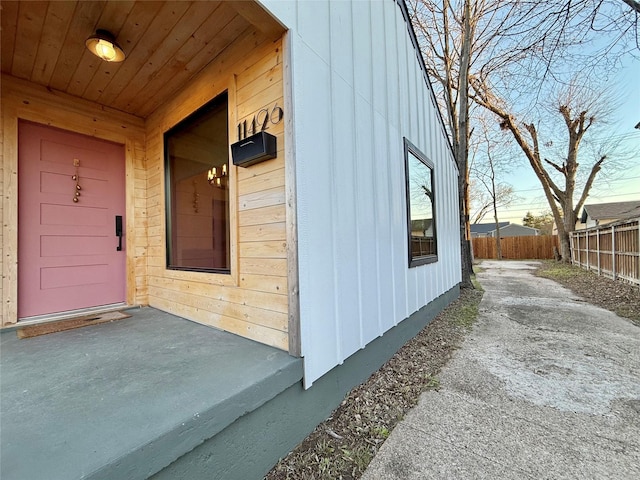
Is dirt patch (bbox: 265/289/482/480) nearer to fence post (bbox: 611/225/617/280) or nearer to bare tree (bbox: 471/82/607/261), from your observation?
fence post (bbox: 611/225/617/280)

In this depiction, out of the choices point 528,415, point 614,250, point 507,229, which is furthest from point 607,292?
point 507,229

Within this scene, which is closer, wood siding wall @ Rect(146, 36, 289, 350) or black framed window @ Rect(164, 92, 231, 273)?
wood siding wall @ Rect(146, 36, 289, 350)

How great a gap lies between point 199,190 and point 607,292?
8.09 m

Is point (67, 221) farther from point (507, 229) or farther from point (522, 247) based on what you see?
point (507, 229)

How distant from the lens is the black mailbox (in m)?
1.73

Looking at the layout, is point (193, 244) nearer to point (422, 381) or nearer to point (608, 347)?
point (422, 381)

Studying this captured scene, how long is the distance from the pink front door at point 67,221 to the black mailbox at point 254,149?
1890 mm

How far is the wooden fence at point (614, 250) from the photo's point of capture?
605 centimetres

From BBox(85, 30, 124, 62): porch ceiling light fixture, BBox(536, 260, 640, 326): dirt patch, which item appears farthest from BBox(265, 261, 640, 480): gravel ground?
BBox(85, 30, 124, 62): porch ceiling light fixture

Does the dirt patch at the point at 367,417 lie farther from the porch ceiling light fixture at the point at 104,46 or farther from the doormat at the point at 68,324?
the porch ceiling light fixture at the point at 104,46

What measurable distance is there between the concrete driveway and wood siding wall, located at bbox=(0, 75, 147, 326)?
2.97 metres

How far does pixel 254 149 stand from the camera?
Result: 1780 millimetres

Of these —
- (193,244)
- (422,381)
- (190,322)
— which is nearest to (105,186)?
(193,244)

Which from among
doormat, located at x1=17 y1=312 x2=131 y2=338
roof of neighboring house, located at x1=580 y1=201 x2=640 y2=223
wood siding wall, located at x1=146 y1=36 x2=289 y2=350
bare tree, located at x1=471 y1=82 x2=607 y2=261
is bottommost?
doormat, located at x1=17 y1=312 x2=131 y2=338
